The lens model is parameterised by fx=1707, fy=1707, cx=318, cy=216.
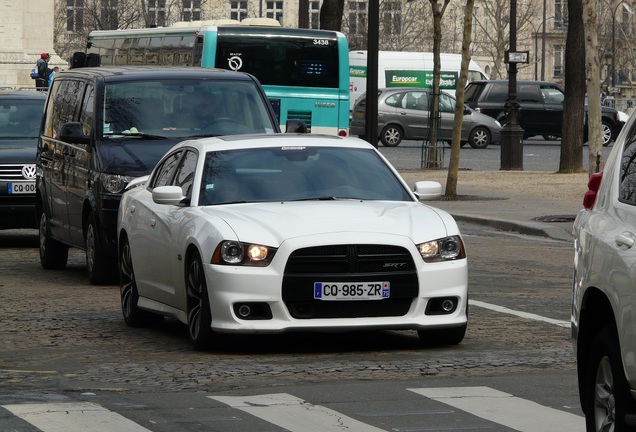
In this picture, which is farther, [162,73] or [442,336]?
[162,73]

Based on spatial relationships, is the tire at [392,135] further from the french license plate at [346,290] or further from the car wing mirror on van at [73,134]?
the french license plate at [346,290]

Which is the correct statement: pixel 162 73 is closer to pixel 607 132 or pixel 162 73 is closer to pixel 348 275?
pixel 348 275

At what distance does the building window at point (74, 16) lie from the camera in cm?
9881

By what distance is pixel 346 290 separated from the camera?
10172mm

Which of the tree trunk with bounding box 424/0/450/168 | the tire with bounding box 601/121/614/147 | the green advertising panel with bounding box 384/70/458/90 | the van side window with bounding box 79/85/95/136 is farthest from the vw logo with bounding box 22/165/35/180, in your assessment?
the green advertising panel with bounding box 384/70/458/90

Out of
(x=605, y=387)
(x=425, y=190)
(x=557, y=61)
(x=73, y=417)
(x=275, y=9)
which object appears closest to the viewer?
(x=605, y=387)

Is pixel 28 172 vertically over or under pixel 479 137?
over

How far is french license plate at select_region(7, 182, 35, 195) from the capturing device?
19109 mm

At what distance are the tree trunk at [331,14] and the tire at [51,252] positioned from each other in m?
19.6

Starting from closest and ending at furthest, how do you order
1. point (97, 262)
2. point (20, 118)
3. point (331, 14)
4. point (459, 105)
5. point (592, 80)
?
point (97, 262) < point (20, 118) < point (592, 80) < point (459, 105) < point (331, 14)

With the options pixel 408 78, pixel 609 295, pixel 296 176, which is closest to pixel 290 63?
pixel 296 176

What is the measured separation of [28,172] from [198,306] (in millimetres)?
9068

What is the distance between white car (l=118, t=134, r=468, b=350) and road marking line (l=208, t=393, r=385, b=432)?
153 cm

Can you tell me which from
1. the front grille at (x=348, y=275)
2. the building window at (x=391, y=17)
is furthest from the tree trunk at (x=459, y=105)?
the building window at (x=391, y=17)
